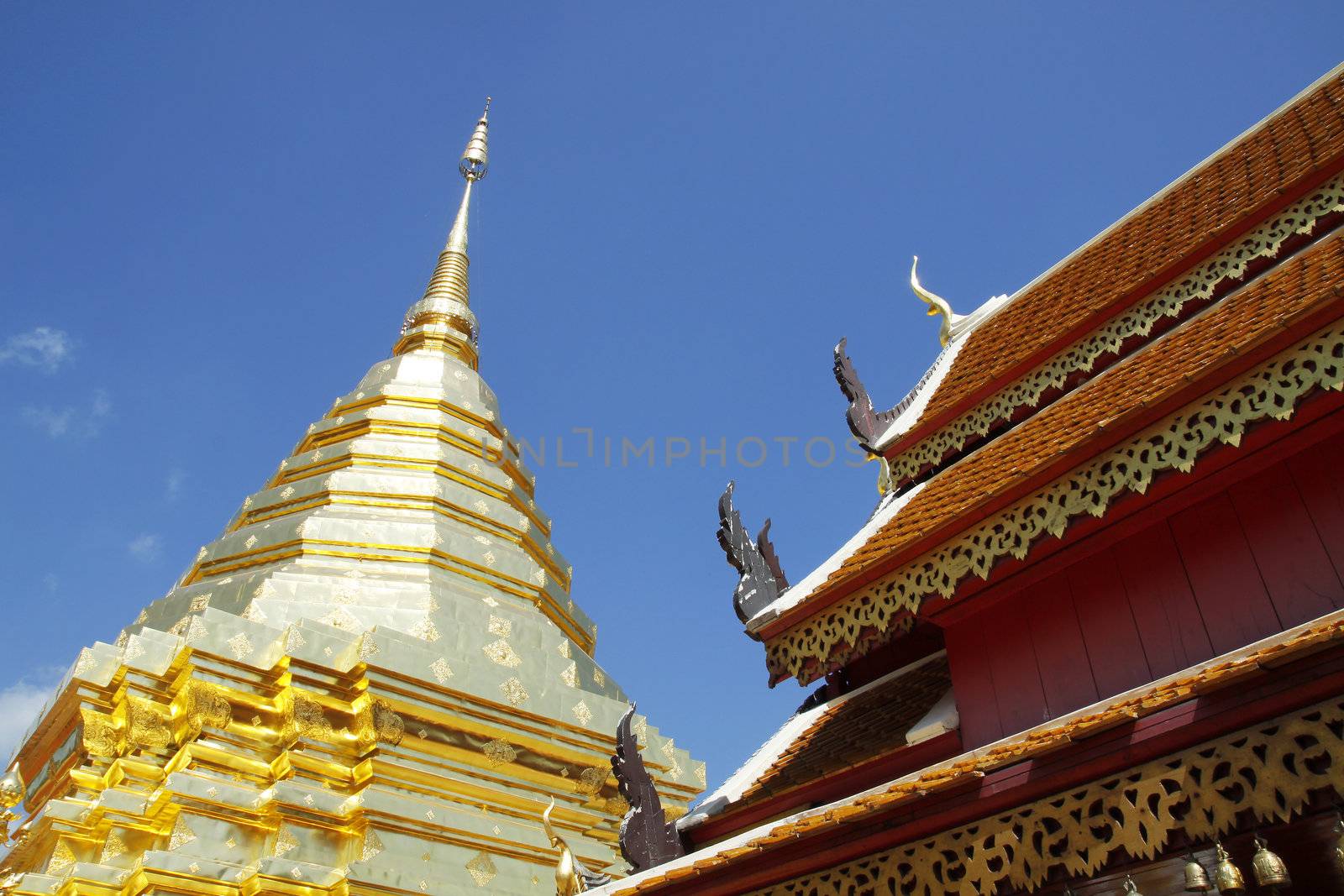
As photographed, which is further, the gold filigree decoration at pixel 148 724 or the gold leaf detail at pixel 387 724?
the gold leaf detail at pixel 387 724

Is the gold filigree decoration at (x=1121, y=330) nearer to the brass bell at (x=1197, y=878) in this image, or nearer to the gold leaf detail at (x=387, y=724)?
the brass bell at (x=1197, y=878)

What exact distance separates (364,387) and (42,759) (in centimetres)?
591

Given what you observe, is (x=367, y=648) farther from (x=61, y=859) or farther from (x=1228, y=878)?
(x=1228, y=878)

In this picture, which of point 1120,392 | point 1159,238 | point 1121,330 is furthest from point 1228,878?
point 1159,238

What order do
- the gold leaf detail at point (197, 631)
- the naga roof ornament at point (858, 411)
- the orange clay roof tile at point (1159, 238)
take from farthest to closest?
1. the gold leaf detail at point (197, 631)
2. the naga roof ornament at point (858, 411)
3. the orange clay roof tile at point (1159, 238)

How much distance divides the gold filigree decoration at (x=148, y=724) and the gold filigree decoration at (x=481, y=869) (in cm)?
276

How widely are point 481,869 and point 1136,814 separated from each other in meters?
7.11

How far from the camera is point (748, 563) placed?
5160mm

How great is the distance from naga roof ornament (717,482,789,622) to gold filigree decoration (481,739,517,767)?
4900mm

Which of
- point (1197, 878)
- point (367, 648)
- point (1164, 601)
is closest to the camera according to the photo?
point (1197, 878)

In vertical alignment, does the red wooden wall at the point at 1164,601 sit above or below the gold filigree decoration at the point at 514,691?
below

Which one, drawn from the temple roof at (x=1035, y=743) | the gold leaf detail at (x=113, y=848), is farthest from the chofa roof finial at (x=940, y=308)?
the gold leaf detail at (x=113, y=848)

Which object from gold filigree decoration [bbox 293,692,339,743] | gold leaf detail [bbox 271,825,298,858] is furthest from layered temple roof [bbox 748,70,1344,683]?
gold filigree decoration [bbox 293,692,339,743]

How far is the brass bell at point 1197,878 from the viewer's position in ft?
7.82
